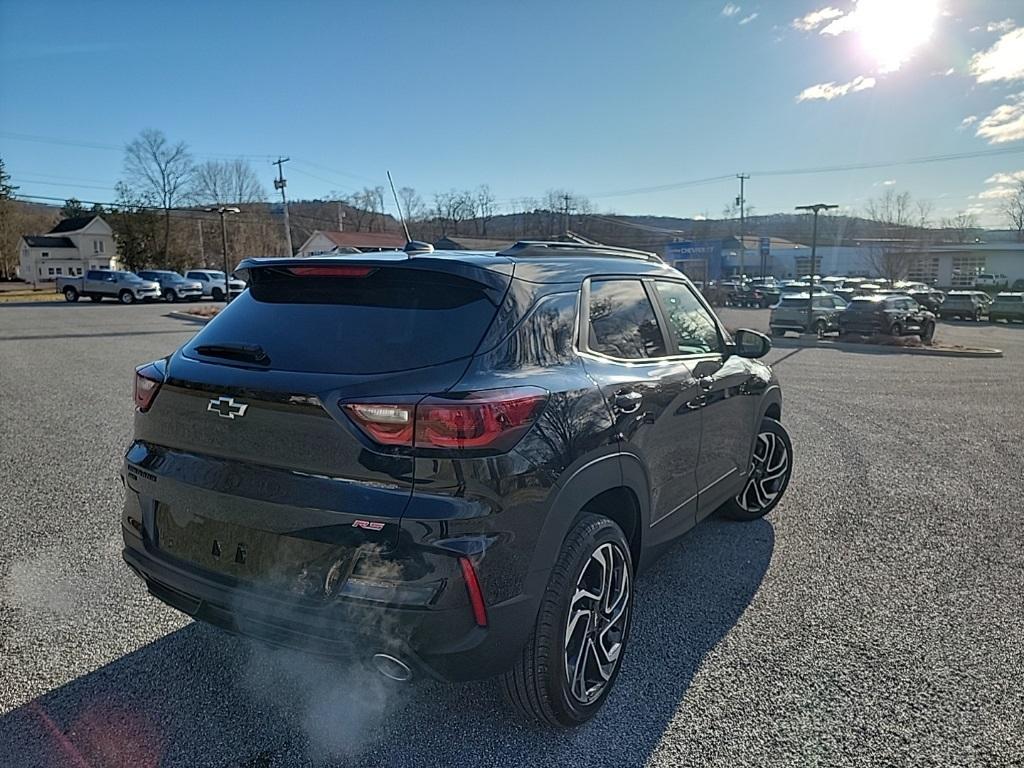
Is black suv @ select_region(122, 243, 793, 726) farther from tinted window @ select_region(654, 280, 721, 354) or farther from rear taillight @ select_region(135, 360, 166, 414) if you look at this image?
tinted window @ select_region(654, 280, 721, 354)

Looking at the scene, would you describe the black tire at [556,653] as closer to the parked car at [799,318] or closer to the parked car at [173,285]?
the parked car at [799,318]

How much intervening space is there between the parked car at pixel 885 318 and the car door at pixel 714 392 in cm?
2022

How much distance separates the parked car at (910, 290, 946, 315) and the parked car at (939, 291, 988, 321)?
0.44 m

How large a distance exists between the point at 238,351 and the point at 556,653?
1.55 meters

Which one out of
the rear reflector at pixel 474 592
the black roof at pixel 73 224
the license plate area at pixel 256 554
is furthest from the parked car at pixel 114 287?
the black roof at pixel 73 224

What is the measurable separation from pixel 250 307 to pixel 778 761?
8.37 feet

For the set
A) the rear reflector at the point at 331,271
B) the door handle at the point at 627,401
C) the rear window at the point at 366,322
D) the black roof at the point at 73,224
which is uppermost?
the black roof at the point at 73,224

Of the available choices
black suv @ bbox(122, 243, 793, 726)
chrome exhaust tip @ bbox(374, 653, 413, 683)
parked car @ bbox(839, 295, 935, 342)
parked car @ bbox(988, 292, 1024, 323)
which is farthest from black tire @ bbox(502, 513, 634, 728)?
parked car @ bbox(988, 292, 1024, 323)

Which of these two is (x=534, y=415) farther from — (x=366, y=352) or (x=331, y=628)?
(x=331, y=628)

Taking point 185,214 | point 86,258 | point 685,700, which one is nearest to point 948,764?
point 685,700

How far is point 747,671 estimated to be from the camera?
288 cm

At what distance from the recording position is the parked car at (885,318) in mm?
21594

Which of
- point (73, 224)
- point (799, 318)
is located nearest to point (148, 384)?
point (799, 318)

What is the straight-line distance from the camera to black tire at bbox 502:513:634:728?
2.31 m
